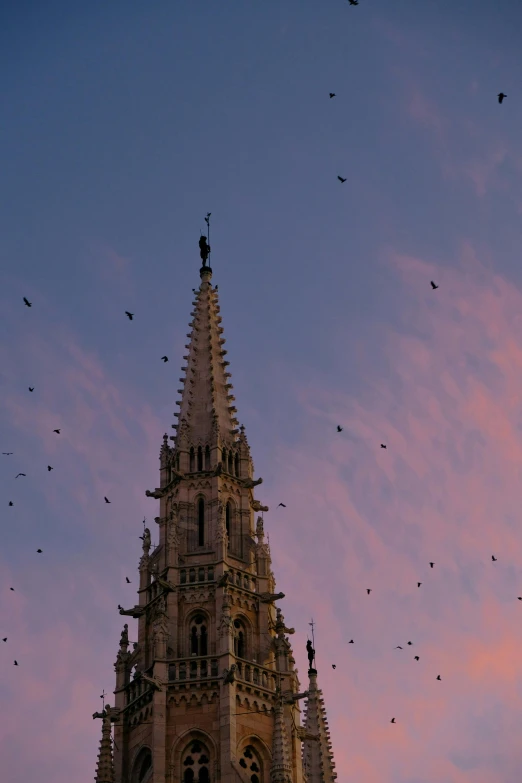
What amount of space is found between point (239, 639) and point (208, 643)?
2538 mm

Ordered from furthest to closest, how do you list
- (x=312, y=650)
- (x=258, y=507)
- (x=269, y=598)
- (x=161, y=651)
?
(x=312, y=650)
(x=258, y=507)
(x=269, y=598)
(x=161, y=651)

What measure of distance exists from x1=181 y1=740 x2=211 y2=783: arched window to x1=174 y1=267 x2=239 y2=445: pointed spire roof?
70.5ft

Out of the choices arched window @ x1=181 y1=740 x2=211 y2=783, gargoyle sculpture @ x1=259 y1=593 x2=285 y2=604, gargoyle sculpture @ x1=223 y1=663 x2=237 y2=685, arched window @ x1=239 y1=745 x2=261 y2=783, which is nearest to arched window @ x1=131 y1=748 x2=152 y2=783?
arched window @ x1=181 y1=740 x2=211 y2=783

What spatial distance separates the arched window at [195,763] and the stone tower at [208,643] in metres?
0.05

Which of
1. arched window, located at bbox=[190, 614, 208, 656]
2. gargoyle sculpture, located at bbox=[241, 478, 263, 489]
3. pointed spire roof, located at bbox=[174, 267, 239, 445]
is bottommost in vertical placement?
arched window, located at bbox=[190, 614, 208, 656]

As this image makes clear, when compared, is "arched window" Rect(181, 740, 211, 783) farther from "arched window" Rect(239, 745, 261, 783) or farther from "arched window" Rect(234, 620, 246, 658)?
"arched window" Rect(234, 620, 246, 658)

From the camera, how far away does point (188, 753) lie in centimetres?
7106

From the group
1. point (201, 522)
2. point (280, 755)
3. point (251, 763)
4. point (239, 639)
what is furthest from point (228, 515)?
point (280, 755)

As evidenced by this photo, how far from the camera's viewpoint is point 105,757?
73.0 m

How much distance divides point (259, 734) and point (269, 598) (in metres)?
9.52

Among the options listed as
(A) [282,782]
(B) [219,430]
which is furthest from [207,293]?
(A) [282,782]

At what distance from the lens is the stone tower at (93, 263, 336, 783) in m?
71.1

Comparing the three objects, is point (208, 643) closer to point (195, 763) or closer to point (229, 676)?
point (229, 676)

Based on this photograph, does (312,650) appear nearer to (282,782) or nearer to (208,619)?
(208,619)
